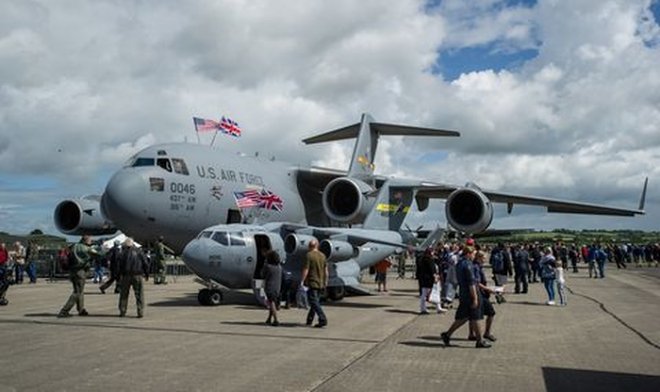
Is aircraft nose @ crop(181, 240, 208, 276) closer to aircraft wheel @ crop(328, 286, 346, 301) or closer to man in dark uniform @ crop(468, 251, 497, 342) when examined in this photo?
aircraft wheel @ crop(328, 286, 346, 301)

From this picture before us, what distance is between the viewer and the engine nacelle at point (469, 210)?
22406mm

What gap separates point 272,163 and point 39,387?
1763cm

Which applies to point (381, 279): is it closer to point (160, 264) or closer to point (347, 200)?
point (347, 200)

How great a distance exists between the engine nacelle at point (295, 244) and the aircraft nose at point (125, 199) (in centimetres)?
432

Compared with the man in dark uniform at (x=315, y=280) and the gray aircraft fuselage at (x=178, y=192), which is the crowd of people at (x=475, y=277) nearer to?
the man in dark uniform at (x=315, y=280)

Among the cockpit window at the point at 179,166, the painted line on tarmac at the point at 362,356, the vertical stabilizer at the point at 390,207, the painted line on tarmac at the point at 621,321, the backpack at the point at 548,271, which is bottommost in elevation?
the painted line on tarmac at the point at 621,321

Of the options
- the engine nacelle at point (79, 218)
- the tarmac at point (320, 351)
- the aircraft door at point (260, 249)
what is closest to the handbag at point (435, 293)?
the tarmac at point (320, 351)

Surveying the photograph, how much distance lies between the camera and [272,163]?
23578 millimetres

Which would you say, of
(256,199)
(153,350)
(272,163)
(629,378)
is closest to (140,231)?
(256,199)

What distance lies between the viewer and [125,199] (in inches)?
653

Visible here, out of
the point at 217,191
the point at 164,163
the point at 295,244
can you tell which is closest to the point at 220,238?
the point at 295,244

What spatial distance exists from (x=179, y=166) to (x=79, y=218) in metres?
7.70

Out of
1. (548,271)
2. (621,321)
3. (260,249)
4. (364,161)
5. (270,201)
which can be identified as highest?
(364,161)

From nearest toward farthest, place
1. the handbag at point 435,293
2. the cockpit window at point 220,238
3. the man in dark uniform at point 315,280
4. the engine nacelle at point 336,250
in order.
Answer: the man in dark uniform at point 315,280 < the handbag at point 435,293 < the cockpit window at point 220,238 < the engine nacelle at point 336,250
